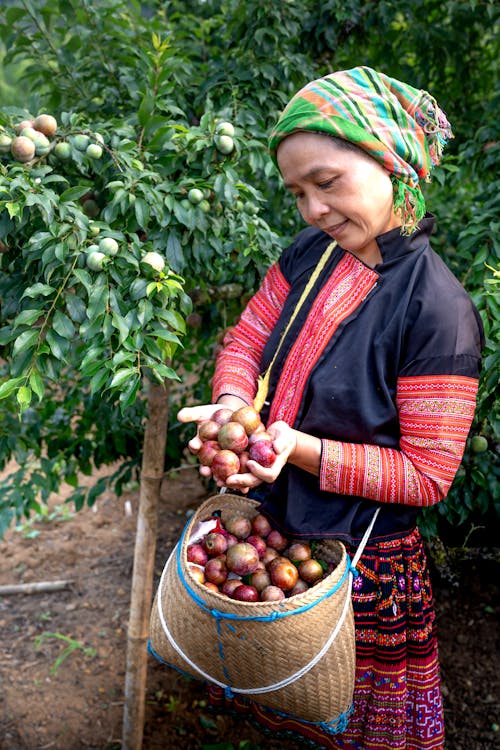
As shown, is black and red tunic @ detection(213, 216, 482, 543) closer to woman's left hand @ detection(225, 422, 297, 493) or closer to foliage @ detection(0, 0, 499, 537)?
woman's left hand @ detection(225, 422, 297, 493)

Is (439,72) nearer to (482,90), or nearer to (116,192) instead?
(482,90)

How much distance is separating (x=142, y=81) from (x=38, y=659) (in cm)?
273

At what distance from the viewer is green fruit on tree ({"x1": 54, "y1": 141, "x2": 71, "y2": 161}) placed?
1827mm

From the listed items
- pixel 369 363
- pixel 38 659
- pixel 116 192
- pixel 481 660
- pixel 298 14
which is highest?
pixel 298 14

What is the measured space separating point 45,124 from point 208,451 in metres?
1.00

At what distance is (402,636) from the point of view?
5.68 ft

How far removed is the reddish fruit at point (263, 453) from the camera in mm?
1471

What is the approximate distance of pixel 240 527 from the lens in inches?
69.1

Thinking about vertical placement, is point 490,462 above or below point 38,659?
above

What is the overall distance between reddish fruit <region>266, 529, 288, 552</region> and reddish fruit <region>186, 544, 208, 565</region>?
0.17 meters

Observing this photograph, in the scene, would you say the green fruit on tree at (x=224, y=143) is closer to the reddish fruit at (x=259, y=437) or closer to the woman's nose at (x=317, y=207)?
the woman's nose at (x=317, y=207)

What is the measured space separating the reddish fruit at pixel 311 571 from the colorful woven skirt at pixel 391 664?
0.10 meters

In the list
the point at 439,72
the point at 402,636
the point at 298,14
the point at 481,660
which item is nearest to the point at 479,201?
the point at 439,72

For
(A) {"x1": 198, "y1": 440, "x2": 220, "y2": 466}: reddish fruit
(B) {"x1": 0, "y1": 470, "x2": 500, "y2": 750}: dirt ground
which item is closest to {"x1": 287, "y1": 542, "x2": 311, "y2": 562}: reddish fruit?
(A) {"x1": 198, "y1": 440, "x2": 220, "y2": 466}: reddish fruit
